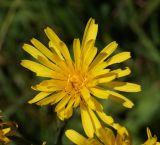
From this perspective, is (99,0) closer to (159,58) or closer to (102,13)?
(102,13)

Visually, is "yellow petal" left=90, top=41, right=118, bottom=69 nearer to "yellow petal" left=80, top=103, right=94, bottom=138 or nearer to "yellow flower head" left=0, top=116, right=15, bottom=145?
"yellow petal" left=80, top=103, right=94, bottom=138

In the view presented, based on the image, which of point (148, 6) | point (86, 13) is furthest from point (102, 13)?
point (148, 6)

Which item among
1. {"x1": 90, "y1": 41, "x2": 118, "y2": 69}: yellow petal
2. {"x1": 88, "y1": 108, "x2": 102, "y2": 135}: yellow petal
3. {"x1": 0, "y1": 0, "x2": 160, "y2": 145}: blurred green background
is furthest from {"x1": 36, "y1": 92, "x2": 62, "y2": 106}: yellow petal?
{"x1": 0, "y1": 0, "x2": 160, "y2": 145}: blurred green background

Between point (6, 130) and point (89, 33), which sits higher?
point (89, 33)

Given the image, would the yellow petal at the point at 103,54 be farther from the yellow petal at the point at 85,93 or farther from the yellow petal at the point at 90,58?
the yellow petal at the point at 85,93

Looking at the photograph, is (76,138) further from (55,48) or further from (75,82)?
(55,48)

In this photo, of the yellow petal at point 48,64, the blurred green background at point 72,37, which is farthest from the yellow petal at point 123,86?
the blurred green background at point 72,37

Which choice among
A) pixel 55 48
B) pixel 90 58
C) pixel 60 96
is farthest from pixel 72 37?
pixel 60 96
